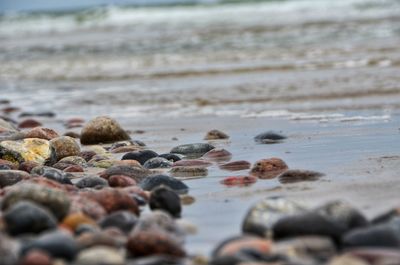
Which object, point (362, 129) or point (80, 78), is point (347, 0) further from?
point (362, 129)

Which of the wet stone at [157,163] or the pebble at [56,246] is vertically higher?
the pebble at [56,246]

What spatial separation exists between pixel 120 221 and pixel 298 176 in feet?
4.67

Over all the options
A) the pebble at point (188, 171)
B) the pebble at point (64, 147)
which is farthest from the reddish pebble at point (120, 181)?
the pebble at point (64, 147)

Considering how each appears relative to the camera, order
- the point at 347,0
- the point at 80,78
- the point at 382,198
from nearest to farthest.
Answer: the point at 382,198 < the point at 80,78 < the point at 347,0

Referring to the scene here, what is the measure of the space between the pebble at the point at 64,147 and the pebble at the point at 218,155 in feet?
3.21

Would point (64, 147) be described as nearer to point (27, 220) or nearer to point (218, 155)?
point (218, 155)

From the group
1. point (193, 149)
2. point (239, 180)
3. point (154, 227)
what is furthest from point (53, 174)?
point (154, 227)

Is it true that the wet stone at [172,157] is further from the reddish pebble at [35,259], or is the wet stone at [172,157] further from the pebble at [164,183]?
the reddish pebble at [35,259]

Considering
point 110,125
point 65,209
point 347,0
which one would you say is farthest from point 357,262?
point 347,0

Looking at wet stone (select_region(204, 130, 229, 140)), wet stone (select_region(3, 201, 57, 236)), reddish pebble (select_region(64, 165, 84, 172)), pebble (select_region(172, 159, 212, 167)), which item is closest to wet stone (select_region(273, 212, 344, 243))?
wet stone (select_region(3, 201, 57, 236))

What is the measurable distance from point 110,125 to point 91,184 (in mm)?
2312

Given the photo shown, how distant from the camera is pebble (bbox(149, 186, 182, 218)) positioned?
3.95 metres

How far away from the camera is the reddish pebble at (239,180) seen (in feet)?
15.1

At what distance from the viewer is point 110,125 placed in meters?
6.92
